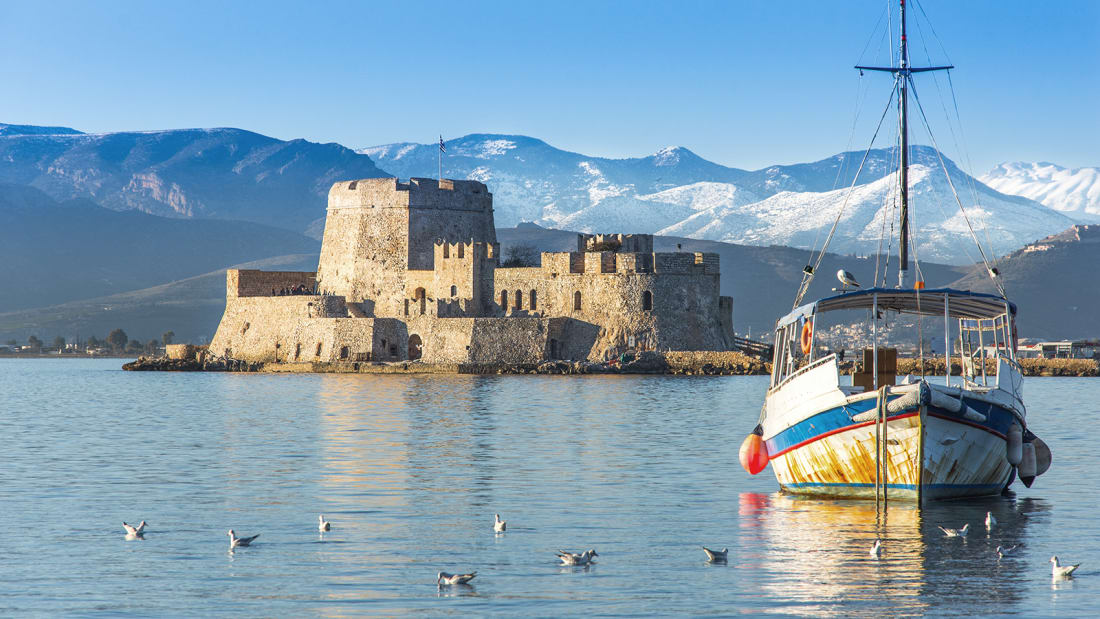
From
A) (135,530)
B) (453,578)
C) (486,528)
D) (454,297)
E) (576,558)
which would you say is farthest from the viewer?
(454,297)

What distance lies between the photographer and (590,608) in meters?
14.5

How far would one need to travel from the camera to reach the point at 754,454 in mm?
24312

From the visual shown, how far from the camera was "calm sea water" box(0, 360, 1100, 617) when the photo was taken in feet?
49.1

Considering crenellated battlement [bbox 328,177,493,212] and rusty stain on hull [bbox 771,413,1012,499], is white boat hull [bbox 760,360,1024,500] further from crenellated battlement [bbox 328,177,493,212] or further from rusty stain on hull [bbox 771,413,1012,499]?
crenellated battlement [bbox 328,177,493,212]

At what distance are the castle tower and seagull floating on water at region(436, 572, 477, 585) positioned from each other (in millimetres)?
56650

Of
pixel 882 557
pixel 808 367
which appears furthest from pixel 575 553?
pixel 808 367

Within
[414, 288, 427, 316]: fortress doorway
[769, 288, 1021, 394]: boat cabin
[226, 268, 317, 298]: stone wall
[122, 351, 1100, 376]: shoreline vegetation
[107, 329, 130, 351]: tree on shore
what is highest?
[226, 268, 317, 298]: stone wall

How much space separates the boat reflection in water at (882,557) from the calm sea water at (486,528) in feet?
0.16

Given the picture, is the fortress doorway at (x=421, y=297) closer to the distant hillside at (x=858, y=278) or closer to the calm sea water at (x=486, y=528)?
the calm sea water at (x=486, y=528)

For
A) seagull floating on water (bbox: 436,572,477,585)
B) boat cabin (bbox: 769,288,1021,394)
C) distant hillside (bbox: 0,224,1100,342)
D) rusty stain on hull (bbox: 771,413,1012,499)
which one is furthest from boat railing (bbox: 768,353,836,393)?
distant hillside (bbox: 0,224,1100,342)

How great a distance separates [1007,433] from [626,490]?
20.1 ft

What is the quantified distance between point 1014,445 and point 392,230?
55.4 m

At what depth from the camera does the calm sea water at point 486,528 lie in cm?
1497

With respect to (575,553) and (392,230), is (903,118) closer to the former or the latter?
(575,553)
